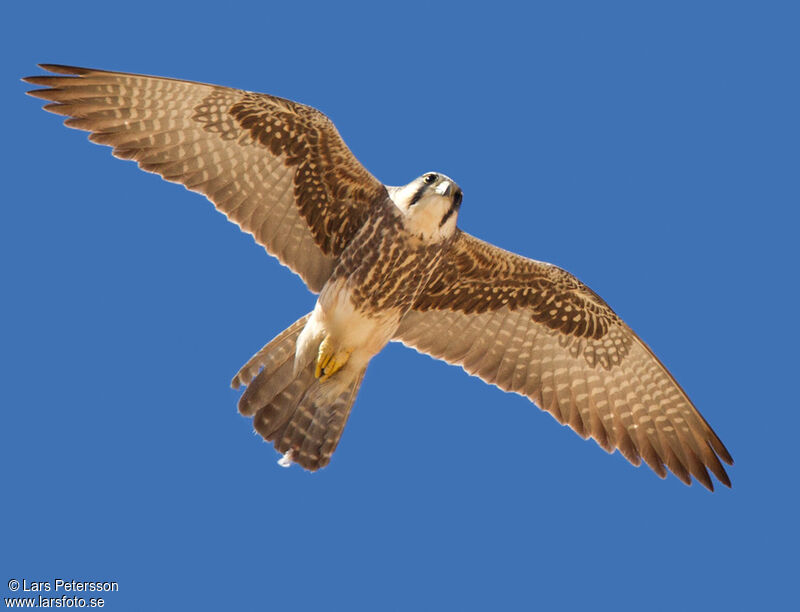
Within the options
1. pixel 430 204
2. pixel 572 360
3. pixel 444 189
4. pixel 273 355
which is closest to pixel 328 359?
pixel 273 355

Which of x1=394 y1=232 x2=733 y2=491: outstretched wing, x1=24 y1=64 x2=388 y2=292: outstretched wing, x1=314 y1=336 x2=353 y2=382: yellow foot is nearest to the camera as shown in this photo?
x1=24 y1=64 x2=388 y2=292: outstretched wing

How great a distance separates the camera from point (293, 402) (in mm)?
9641

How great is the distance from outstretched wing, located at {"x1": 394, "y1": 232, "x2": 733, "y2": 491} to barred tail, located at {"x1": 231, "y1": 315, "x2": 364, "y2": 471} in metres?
0.85

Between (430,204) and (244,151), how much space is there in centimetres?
147

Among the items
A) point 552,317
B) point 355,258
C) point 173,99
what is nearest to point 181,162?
point 173,99

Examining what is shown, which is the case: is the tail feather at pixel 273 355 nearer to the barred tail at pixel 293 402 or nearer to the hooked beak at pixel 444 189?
the barred tail at pixel 293 402

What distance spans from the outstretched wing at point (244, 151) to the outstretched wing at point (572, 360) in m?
1.14

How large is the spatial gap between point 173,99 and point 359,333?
7.33 ft

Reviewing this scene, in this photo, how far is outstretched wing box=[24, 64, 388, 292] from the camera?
29.5 feet

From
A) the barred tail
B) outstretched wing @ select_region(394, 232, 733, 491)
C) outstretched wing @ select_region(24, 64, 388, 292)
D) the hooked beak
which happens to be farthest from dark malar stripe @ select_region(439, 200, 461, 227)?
the barred tail

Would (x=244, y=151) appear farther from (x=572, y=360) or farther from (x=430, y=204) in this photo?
(x=572, y=360)

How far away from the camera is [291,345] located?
9617mm

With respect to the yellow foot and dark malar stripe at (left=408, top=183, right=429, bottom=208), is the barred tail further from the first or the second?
dark malar stripe at (left=408, top=183, right=429, bottom=208)

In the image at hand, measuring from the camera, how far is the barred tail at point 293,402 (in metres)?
9.56
